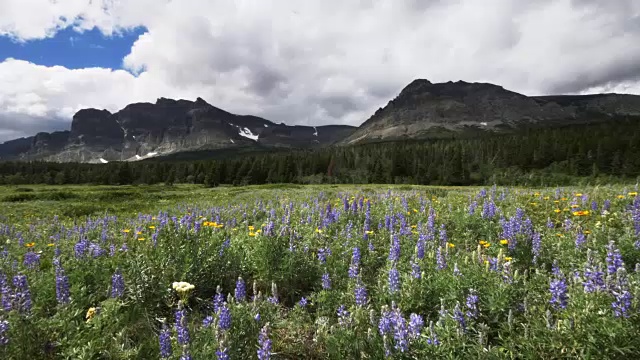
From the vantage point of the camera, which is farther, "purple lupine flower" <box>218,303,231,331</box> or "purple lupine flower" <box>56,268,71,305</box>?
"purple lupine flower" <box>56,268,71,305</box>

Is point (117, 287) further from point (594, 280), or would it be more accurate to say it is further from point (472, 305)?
point (594, 280)

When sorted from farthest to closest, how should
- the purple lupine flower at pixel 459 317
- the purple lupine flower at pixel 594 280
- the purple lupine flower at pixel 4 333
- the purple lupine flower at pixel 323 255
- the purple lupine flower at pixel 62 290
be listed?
the purple lupine flower at pixel 323 255
the purple lupine flower at pixel 62 290
the purple lupine flower at pixel 594 280
the purple lupine flower at pixel 459 317
the purple lupine flower at pixel 4 333

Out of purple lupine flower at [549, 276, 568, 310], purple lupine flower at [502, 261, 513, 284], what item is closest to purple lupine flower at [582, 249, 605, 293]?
purple lupine flower at [549, 276, 568, 310]

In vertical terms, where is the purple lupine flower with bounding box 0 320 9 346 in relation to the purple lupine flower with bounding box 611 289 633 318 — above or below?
below

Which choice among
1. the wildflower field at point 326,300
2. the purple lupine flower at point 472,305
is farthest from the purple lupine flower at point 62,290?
the purple lupine flower at point 472,305

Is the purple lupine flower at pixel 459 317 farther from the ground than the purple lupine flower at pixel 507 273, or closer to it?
closer to it

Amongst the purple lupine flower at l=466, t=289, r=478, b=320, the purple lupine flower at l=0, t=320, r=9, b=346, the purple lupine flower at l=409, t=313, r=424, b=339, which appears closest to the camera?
the purple lupine flower at l=0, t=320, r=9, b=346

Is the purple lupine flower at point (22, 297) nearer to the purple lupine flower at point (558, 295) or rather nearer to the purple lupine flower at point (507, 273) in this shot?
the purple lupine flower at point (507, 273)

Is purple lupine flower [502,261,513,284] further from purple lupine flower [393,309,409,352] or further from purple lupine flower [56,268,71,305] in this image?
purple lupine flower [56,268,71,305]

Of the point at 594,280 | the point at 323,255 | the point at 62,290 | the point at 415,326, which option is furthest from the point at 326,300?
the point at 62,290

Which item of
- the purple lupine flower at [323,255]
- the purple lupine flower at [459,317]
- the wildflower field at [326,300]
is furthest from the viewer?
the purple lupine flower at [323,255]

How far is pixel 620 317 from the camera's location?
11.6ft

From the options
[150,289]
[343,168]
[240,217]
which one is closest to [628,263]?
[150,289]

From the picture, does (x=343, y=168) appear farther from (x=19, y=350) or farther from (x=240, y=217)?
(x=19, y=350)
